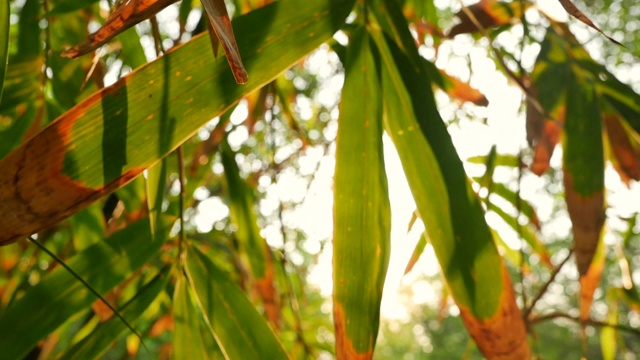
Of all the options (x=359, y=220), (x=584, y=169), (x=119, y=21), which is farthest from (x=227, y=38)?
(x=584, y=169)

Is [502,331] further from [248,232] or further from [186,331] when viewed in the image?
[248,232]

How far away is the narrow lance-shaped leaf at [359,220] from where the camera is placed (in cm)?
47

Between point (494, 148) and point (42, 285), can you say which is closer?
point (42, 285)

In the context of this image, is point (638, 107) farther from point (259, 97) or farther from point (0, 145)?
point (0, 145)

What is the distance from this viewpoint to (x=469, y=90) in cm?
68

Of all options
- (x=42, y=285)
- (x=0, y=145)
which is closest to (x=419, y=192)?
(x=42, y=285)

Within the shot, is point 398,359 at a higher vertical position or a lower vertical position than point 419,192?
lower

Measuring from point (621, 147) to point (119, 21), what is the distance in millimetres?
647

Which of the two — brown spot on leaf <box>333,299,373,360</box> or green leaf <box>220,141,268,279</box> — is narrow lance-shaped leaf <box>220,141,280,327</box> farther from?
brown spot on leaf <box>333,299,373,360</box>

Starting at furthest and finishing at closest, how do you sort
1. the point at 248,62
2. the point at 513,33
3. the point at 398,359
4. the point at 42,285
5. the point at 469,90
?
the point at 398,359 → the point at 513,33 → the point at 469,90 → the point at 42,285 → the point at 248,62

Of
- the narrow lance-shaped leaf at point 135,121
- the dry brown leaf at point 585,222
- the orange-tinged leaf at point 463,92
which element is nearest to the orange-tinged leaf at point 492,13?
the orange-tinged leaf at point 463,92

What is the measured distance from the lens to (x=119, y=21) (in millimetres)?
308

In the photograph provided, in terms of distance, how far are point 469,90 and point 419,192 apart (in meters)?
0.23

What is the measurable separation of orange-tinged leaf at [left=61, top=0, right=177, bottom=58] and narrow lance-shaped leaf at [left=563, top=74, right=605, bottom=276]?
423 mm
